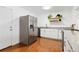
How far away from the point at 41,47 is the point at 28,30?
0.85 feet

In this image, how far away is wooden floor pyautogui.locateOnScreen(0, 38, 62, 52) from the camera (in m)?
0.85

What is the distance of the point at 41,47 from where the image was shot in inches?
34.5

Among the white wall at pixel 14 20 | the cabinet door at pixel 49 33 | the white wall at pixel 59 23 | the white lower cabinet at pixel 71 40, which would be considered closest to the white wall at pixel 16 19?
the white wall at pixel 14 20

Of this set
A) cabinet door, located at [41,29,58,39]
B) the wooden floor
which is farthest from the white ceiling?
the wooden floor

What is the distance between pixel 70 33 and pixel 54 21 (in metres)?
0.23

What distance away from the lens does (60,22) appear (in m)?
0.84

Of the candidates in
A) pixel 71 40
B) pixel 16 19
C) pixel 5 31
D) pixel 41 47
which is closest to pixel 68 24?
pixel 71 40

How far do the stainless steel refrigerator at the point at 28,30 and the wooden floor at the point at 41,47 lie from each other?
59 mm

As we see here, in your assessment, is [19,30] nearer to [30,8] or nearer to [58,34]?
[30,8]

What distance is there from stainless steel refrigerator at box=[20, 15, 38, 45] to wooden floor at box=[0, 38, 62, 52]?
2.3 inches

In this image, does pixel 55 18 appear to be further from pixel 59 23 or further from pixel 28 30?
pixel 28 30

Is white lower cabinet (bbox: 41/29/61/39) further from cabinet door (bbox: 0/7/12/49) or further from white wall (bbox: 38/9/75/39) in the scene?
cabinet door (bbox: 0/7/12/49)

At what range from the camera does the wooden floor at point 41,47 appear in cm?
85

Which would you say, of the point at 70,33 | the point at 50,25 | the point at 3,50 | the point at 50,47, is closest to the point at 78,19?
the point at 70,33
